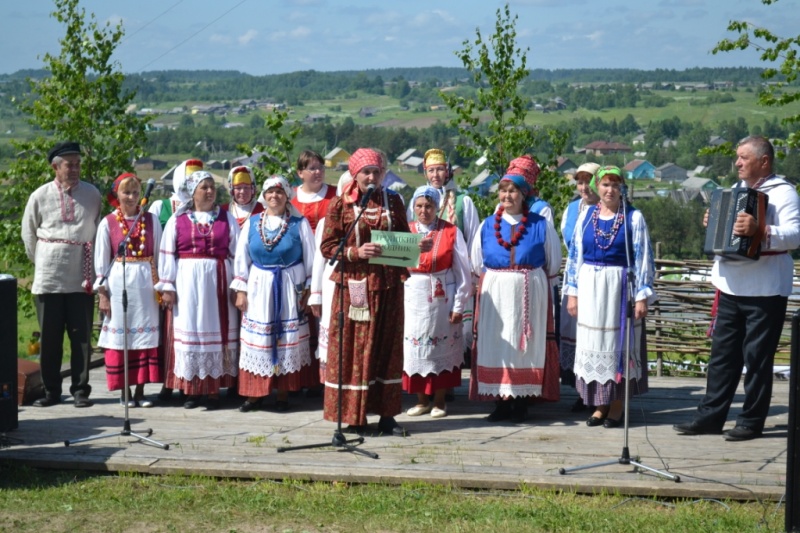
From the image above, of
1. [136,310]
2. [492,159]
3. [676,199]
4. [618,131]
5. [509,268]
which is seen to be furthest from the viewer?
[618,131]

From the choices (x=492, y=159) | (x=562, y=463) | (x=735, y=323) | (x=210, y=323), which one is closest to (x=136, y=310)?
(x=210, y=323)

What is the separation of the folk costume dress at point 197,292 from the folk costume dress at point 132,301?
19 centimetres

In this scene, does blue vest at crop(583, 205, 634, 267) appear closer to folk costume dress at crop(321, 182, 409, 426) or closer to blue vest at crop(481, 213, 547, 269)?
blue vest at crop(481, 213, 547, 269)

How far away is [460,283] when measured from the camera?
315 inches

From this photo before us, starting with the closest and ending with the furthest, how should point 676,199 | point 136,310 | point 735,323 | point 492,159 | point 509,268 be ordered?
point 735,323, point 509,268, point 136,310, point 492,159, point 676,199

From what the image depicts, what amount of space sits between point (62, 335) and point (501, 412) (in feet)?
11.7

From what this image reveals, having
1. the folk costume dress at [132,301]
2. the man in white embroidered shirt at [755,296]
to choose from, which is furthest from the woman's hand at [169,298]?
the man in white embroidered shirt at [755,296]

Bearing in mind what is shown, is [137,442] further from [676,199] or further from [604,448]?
[676,199]

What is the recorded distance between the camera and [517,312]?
25.9 ft

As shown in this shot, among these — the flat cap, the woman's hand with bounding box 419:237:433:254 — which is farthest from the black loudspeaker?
the woman's hand with bounding box 419:237:433:254

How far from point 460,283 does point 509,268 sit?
14.9 inches

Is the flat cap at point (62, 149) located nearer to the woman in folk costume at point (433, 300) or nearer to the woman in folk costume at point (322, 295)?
the woman in folk costume at point (322, 295)

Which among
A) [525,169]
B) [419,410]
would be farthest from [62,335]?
[525,169]

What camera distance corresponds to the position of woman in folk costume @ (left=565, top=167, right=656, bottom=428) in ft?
24.7
